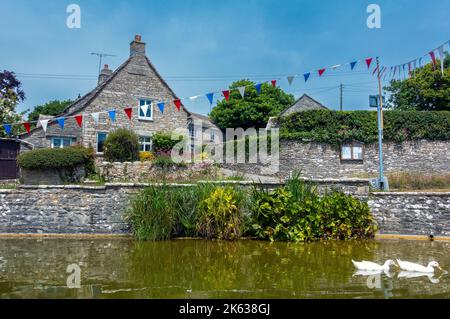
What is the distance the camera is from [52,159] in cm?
1441

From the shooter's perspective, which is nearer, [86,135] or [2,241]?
[2,241]

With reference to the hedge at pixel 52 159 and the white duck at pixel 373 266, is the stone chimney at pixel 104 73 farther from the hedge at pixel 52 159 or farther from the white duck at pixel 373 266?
the white duck at pixel 373 266

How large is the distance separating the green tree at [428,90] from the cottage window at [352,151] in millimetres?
10242

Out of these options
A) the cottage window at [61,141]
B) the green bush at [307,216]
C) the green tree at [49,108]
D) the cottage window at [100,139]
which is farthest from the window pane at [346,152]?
the green tree at [49,108]

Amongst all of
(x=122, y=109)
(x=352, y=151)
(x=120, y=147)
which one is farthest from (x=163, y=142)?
(x=352, y=151)

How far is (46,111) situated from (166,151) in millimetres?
27306

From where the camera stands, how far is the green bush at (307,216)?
967cm

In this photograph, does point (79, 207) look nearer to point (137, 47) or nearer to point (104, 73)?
point (137, 47)

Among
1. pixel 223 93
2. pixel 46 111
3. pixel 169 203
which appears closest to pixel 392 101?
pixel 223 93

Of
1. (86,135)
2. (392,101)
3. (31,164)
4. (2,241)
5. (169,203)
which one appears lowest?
(2,241)

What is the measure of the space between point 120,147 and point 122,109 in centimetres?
306
